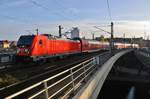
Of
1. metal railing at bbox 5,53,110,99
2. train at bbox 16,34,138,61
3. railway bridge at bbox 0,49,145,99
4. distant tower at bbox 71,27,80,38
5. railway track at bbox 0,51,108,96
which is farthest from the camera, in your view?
distant tower at bbox 71,27,80,38

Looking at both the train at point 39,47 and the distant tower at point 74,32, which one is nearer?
the train at point 39,47

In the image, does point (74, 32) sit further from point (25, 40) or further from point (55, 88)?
point (55, 88)

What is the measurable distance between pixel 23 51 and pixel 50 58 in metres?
7.05

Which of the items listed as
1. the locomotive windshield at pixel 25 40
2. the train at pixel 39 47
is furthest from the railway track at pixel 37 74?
the locomotive windshield at pixel 25 40

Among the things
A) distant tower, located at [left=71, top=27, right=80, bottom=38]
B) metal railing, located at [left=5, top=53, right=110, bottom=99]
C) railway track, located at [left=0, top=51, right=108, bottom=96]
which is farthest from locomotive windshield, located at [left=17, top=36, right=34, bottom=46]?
distant tower, located at [left=71, top=27, right=80, bottom=38]

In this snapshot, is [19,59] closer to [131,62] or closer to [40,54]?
[40,54]

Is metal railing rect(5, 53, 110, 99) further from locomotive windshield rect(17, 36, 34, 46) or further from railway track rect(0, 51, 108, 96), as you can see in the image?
locomotive windshield rect(17, 36, 34, 46)

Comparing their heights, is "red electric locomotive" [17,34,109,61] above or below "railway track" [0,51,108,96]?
above

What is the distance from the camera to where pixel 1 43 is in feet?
339

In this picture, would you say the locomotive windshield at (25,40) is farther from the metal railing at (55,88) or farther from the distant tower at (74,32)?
the distant tower at (74,32)

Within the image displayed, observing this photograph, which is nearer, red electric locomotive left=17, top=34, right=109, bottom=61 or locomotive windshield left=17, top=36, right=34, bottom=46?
red electric locomotive left=17, top=34, right=109, bottom=61

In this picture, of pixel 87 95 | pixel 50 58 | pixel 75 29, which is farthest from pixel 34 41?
pixel 75 29

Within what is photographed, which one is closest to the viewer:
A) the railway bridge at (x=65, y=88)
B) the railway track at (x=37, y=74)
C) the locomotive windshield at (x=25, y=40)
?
the railway bridge at (x=65, y=88)

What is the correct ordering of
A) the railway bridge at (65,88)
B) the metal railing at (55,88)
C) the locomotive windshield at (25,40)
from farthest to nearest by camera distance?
the locomotive windshield at (25,40)
the railway bridge at (65,88)
the metal railing at (55,88)
